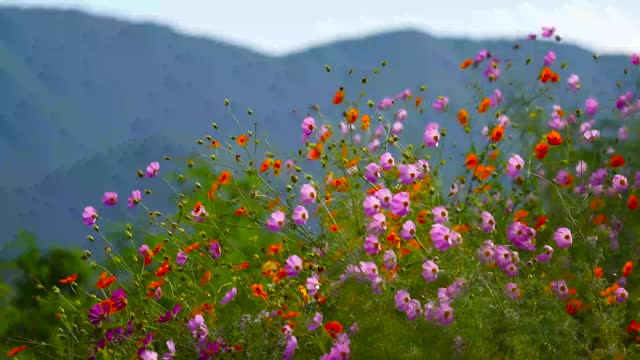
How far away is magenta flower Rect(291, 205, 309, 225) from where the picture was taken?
3.15 m

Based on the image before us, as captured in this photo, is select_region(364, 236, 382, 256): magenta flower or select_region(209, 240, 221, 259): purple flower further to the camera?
select_region(209, 240, 221, 259): purple flower

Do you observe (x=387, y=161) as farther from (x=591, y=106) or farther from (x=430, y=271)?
(x=591, y=106)

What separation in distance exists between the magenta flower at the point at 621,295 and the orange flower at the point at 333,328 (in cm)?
119

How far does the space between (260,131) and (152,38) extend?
18.6 metres

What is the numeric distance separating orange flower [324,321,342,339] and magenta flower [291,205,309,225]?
0.51 metres

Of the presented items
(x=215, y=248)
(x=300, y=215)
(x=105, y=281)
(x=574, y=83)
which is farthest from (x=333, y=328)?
(x=574, y=83)

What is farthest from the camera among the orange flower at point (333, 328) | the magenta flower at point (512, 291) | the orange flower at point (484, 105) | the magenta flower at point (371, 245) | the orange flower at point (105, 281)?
the orange flower at point (484, 105)

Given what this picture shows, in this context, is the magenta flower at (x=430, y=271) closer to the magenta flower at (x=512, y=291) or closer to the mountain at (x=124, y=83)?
the magenta flower at (x=512, y=291)

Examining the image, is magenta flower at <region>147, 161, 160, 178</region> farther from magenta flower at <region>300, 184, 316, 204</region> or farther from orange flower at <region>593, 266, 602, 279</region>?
orange flower at <region>593, 266, 602, 279</region>

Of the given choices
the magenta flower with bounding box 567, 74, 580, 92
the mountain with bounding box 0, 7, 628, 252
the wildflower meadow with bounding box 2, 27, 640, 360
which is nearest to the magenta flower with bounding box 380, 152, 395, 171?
the wildflower meadow with bounding box 2, 27, 640, 360

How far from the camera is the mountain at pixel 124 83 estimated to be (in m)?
20.1

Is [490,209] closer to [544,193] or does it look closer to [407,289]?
[544,193]

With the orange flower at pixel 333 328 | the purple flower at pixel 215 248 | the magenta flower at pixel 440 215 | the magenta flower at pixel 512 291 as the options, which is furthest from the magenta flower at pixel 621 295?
the purple flower at pixel 215 248

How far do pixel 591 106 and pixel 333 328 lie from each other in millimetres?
2385
